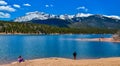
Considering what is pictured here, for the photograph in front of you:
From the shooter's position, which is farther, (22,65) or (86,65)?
(22,65)

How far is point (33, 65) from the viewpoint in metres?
48.3

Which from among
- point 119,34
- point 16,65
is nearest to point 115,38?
point 119,34

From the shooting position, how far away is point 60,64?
1839 inches

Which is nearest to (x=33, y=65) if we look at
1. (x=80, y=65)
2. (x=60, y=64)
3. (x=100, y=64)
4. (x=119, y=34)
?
Answer: (x=60, y=64)

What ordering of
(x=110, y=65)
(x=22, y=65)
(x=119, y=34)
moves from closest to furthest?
(x=110, y=65), (x=22, y=65), (x=119, y=34)

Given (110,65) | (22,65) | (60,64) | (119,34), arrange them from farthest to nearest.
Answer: (119,34), (22,65), (60,64), (110,65)

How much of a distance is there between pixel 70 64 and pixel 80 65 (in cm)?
218

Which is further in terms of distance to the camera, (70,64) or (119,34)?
(119,34)

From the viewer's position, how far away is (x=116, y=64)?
44.1 metres

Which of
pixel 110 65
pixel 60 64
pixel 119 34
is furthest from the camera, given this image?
pixel 119 34

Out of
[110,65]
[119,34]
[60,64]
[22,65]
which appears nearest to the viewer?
[110,65]

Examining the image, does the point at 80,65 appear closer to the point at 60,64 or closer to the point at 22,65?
the point at 60,64

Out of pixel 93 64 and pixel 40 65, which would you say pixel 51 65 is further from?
pixel 93 64

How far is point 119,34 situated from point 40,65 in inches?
5740
